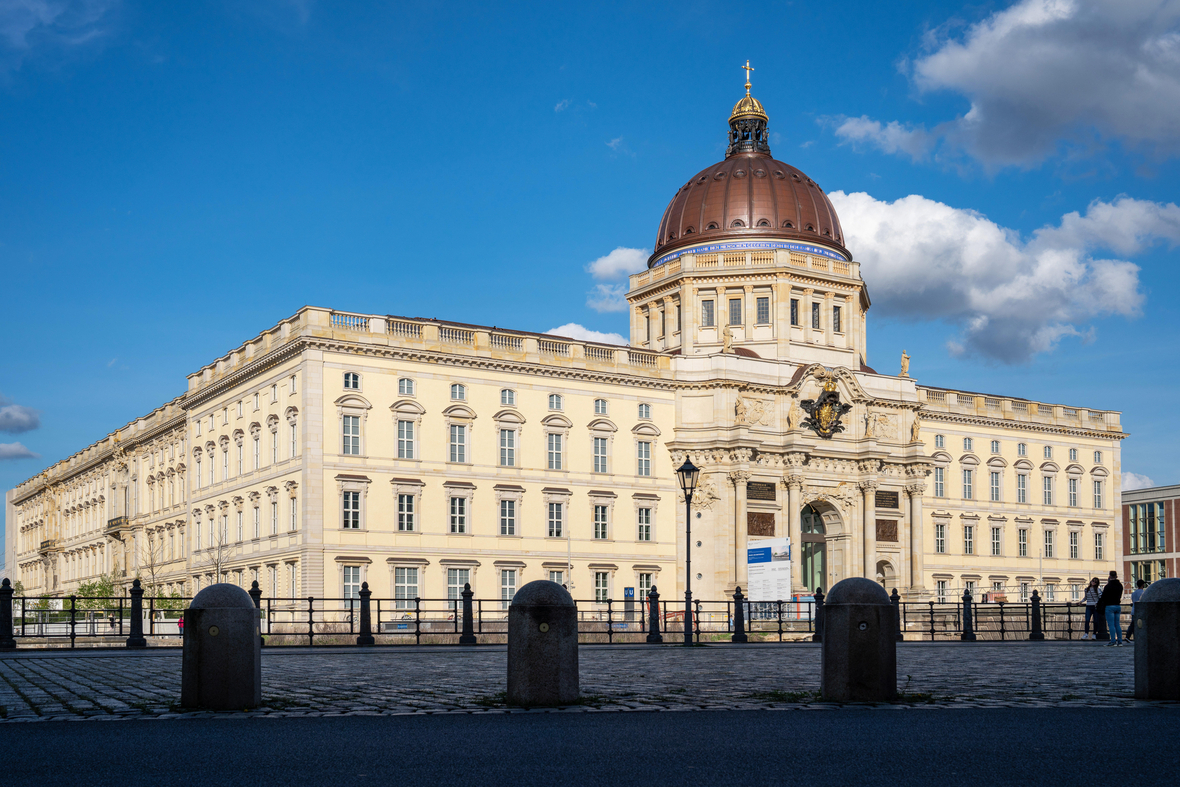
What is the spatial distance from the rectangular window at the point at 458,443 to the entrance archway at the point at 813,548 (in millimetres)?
21976

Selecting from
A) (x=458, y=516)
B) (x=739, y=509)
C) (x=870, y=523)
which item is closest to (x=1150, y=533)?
(x=870, y=523)

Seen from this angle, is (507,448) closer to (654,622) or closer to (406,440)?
(406,440)

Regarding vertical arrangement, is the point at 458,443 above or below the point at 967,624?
above

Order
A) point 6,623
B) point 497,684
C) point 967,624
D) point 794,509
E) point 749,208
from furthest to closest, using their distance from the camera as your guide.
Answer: point 749,208
point 794,509
point 967,624
point 6,623
point 497,684

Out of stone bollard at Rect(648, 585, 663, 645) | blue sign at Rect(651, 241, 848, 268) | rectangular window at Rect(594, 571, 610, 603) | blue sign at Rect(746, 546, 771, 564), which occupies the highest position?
blue sign at Rect(651, 241, 848, 268)

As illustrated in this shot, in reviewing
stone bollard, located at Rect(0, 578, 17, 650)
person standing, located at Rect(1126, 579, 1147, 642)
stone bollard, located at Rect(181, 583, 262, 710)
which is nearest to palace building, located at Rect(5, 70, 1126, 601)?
stone bollard, located at Rect(0, 578, 17, 650)

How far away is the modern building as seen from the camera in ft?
330

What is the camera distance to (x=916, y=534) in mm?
77312

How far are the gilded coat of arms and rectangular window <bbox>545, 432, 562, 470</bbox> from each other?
15.0 metres

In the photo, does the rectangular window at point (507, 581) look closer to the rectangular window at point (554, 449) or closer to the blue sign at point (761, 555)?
the rectangular window at point (554, 449)

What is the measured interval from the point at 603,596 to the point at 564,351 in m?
12.8

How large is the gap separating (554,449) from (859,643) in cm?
5434

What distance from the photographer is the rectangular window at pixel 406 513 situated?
6200 cm

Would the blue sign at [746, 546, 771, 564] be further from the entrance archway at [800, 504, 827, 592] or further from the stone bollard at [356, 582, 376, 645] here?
the stone bollard at [356, 582, 376, 645]
